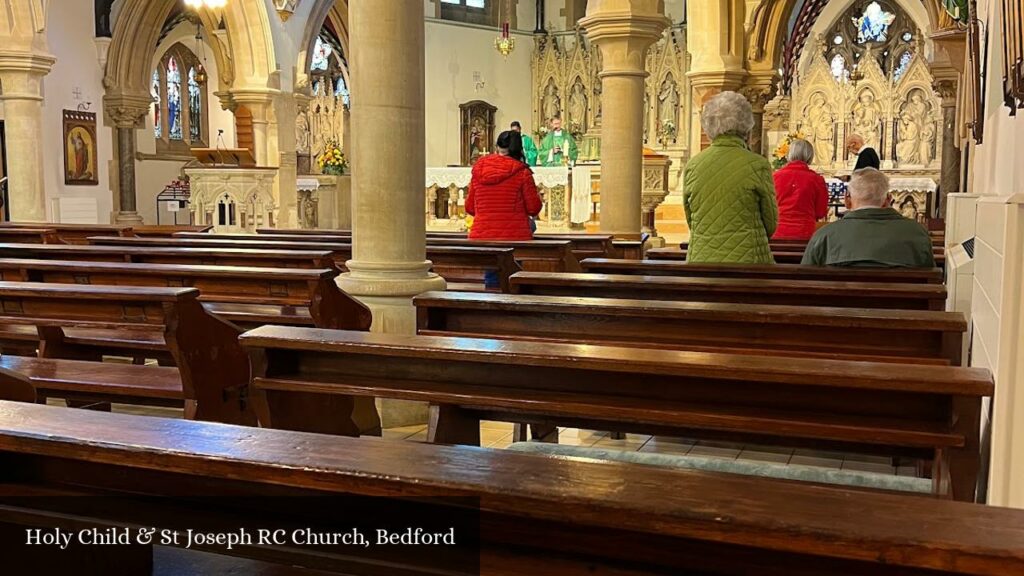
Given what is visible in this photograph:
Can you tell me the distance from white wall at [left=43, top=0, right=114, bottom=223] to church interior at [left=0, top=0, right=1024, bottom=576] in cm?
376

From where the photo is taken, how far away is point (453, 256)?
6652 millimetres

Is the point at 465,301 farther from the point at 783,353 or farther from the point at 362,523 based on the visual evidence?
the point at 362,523

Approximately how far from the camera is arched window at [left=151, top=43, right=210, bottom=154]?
23828mm

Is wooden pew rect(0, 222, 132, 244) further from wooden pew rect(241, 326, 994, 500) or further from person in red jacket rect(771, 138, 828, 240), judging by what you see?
wooden pew rect(241, 326, 994, 500)

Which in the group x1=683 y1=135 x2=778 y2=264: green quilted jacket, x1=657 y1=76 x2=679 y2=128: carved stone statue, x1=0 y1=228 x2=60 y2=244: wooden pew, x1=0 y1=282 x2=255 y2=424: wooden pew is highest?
x1=657 y1=76 x2=679 y2=128: carved stone statue

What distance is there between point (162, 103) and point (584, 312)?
22.5 meters

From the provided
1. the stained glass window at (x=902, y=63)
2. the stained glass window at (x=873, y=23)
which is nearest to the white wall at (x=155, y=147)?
the stained glass window at (x=873, y=23)

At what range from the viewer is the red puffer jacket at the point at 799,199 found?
23.6ft

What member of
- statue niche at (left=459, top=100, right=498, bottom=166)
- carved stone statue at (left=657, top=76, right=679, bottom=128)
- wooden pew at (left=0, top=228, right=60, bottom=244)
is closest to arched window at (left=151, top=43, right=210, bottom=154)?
statue niche at (left=459, top=100, right=498, bottom=166)

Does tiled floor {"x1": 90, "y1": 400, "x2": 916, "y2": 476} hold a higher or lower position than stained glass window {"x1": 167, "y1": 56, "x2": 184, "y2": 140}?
lower

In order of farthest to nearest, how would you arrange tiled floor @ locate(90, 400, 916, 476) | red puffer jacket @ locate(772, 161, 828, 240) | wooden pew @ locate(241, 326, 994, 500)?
red puffer jacket @ locate(772, 161, 828, 240) < tiled floor @ locate(90, 400, 916, 476) < wooden pew @ locate(241, 326, 994, 500)

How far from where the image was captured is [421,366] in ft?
10.2

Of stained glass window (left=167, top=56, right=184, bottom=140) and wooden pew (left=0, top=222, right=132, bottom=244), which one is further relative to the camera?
stained glass window (left=167, top=56, right=184, bottom=140)

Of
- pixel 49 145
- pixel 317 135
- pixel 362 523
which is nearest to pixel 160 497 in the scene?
pixel 362 523
